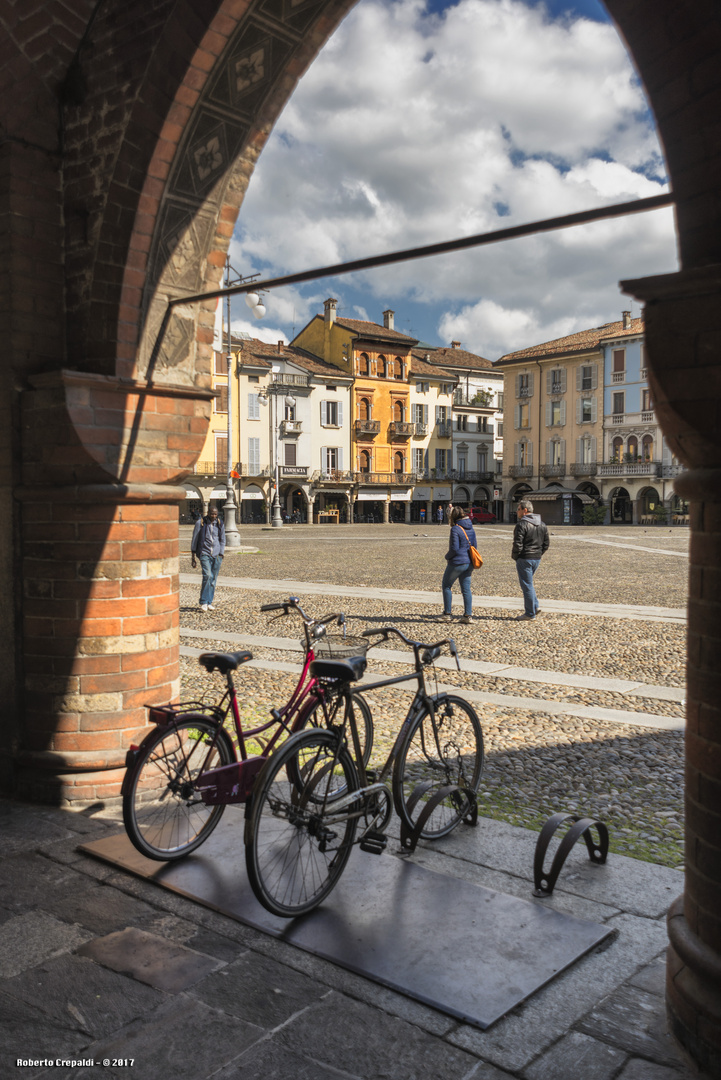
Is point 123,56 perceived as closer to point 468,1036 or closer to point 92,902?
point 92,902

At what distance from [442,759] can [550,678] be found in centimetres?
372

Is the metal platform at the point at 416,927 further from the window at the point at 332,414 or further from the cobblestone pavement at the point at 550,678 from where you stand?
the window at the point at 332,414

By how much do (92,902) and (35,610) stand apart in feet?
5.70

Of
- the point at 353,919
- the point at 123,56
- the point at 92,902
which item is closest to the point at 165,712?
the point at 92,902

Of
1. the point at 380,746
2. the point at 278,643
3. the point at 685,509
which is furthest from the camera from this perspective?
the point at 685,509

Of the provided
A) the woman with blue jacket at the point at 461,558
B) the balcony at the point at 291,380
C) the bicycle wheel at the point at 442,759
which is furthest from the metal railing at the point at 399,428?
the bicycle wheel at the point at 442,759

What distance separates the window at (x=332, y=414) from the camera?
186 ft

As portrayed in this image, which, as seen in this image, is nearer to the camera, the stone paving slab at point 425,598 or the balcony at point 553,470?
the stone paving slab at point 425,598

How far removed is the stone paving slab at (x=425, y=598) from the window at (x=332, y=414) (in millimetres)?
41498

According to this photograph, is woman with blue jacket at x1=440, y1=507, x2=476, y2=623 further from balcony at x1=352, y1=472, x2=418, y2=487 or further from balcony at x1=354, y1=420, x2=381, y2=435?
balcony at x1=354, y1=420, x2=381, y2=435

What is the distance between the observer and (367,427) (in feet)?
193

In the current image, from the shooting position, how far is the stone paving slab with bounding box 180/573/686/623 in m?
11.2

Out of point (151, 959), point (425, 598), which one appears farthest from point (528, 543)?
point (151, 959)

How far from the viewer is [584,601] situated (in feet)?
41.1
